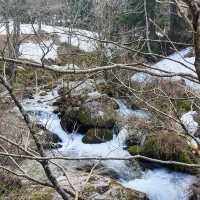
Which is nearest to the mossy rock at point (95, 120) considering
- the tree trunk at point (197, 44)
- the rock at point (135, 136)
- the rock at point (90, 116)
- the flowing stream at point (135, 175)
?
the rock at point (90, 116)

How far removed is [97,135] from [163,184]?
267 centimetres

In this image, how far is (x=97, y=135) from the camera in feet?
42.7

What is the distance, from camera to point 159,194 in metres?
10.5

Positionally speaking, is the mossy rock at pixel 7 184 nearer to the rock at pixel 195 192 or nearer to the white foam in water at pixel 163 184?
the white foam in water at pixel 163 184

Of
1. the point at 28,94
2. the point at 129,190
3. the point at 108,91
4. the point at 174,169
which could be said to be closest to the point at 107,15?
the point at 108,91

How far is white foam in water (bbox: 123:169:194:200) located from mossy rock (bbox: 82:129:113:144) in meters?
1.86

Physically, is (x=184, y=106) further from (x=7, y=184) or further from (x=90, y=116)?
(x=7, y=184)

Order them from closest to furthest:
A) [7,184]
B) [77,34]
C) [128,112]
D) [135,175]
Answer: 1. [77,34]
2. [7,184]
3. [135,175]
4. [128,112]

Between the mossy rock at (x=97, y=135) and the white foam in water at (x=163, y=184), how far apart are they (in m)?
1.86

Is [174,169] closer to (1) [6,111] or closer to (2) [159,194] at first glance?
(2) [159,194]

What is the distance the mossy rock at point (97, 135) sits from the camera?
1280 cm

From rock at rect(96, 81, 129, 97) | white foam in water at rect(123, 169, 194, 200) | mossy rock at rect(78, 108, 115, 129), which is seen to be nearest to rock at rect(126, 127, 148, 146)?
mossy rock at rect(78, 108, 115, 129)

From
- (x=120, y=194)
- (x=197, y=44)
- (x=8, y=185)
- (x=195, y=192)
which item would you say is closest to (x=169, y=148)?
(x=195, y=192)

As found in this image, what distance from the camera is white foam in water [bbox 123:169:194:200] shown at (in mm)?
10352
